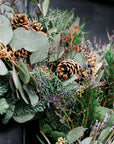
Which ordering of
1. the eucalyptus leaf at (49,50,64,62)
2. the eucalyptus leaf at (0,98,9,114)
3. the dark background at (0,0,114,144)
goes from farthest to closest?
the dark background at (0,0,114,144) → the eucalyptus leaf at (49,50,64,62) → the eucalyptus leaf at (0,98,9,114)

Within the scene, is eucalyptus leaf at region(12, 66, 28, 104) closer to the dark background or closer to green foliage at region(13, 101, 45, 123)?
green foliage at region(13, 101, 45, 123)

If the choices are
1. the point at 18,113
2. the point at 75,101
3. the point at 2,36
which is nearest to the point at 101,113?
the point at 75,101

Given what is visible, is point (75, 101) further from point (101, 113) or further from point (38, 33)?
point (38, 33)

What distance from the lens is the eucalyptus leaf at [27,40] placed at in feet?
1.43

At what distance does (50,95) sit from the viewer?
0.43 meters

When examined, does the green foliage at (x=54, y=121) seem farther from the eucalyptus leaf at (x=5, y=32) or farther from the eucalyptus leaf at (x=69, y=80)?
the eucalyptus leaf at (x=5, y=32)

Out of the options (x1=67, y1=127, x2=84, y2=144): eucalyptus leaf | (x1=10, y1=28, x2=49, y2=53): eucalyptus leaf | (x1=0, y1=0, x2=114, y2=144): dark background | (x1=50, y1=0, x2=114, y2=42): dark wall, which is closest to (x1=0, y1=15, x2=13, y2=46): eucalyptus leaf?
(x1=10, y1=28, x2=49, y2=53): eucalyptus leaf

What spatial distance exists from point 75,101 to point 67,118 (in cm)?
5

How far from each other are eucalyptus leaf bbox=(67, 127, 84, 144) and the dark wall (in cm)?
72

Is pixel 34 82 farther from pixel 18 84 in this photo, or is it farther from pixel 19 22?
pixel 19 22

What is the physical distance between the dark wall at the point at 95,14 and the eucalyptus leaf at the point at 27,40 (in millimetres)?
602

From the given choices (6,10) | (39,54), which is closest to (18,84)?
(39,54)

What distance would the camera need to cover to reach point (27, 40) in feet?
1.44

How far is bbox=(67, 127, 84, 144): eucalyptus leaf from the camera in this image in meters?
0.40
